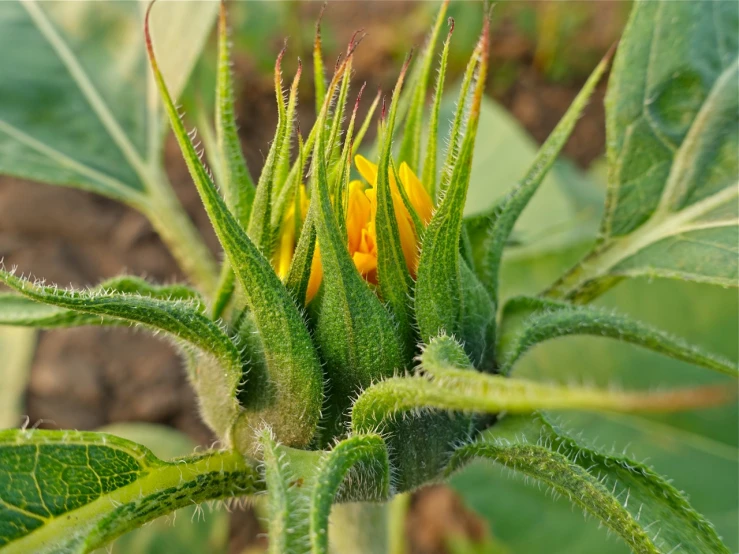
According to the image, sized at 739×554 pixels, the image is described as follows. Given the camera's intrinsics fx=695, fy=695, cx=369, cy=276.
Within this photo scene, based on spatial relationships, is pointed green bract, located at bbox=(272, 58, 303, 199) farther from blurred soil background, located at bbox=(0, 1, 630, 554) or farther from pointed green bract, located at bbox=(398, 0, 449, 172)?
blurred soil background, located at bbox=(0, 1, 630, 554)

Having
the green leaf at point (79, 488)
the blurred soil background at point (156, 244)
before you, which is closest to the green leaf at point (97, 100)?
the blurred soil background at point (156, 244)

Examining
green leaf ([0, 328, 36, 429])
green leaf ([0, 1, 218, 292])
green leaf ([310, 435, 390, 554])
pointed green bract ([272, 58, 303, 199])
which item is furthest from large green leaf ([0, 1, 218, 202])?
green leaf ([0, 328, 36, 429])

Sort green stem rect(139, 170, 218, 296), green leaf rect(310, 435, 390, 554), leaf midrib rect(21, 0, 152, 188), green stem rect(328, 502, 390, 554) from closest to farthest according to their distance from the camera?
green leaf rect(310, 435, 390, 554)
green stem rect(328, 502, 390, 554)
green stem rect(139, 170, 218, 296)
leaf midrib rect(21, 0, 152, 188)

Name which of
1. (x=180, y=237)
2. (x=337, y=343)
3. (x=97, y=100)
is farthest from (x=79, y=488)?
(x=97, y=100)

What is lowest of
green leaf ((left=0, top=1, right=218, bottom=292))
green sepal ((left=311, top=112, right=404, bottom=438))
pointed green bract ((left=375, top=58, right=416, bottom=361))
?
green sepal ((left=311, top=112, right=404, bottom=438))

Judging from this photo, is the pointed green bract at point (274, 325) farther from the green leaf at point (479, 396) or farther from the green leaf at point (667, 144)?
the green leaf at point (667, 144)

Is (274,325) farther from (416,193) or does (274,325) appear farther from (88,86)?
(88,86)
